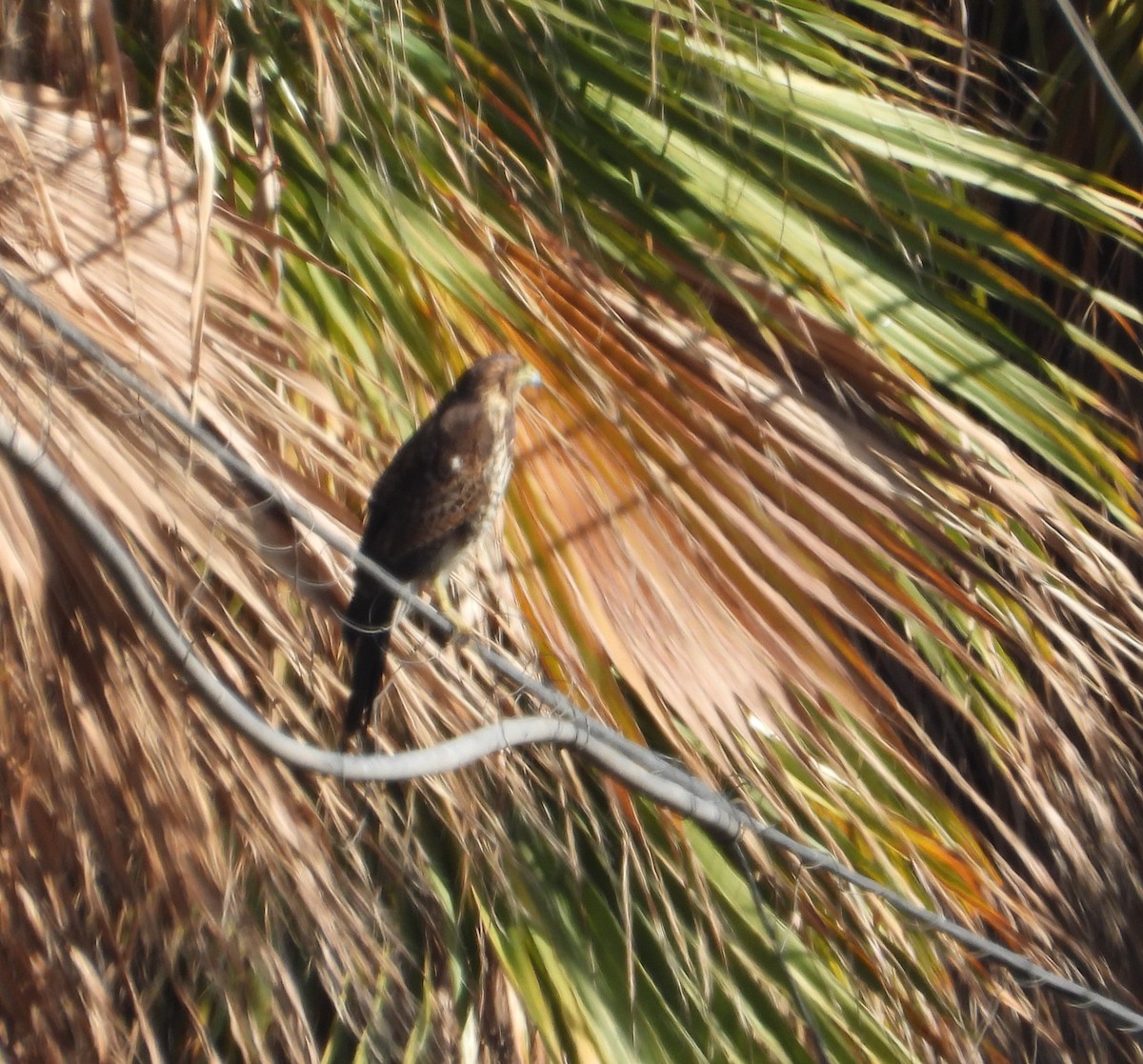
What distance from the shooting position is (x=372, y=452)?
2.84 m

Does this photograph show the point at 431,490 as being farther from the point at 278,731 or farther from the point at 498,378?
the point at 278,731

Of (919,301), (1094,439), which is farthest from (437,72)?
(1094,439)

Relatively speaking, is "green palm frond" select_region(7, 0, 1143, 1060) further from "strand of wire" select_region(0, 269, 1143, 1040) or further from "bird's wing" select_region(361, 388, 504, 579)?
"strand of wire" select_region(0, 269, 1143, 1040)

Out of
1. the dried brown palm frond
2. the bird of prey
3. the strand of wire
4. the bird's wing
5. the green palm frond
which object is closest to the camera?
the strand of wire

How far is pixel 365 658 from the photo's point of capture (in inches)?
97.1

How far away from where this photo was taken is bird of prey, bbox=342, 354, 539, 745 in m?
2.49

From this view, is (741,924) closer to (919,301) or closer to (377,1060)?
(377,1060)

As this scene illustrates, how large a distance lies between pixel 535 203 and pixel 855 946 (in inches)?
55.6

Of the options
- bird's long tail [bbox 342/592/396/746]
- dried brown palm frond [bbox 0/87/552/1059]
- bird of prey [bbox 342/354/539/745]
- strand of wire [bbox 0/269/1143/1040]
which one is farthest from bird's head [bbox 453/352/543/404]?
strand of wire [bbox 0/269/1143/1040]

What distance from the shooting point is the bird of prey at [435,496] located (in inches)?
98.0

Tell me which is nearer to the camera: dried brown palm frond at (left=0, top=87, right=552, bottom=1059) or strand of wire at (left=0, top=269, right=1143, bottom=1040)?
strand of wire at (left=0, top=269, right=1143, bottom=1040)

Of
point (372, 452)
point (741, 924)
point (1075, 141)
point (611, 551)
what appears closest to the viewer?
point (611, 551)

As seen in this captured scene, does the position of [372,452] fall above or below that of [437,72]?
below

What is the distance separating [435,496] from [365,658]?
1.86 feet
